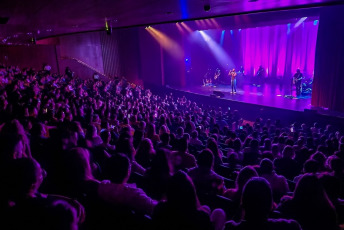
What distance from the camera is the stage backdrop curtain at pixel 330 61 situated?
417 inches

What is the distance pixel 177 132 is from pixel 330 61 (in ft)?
28.9

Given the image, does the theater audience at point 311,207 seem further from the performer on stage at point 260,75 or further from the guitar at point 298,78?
the performer on stage at point 260,75

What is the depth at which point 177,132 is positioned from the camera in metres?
5.90

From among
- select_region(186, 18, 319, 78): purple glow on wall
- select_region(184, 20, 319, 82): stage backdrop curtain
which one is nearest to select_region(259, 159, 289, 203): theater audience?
select_region(186, 18, 319, 78): purple glow on wall

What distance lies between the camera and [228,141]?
21.1 ft

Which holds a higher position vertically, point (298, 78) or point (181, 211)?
point (181, 211)

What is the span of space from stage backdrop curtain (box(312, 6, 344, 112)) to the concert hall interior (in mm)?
42

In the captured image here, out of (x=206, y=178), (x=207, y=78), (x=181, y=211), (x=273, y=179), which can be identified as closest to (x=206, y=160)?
(x=206, y=178)

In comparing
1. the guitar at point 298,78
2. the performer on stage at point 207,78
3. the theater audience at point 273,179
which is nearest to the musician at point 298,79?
the guitar at point 298,78

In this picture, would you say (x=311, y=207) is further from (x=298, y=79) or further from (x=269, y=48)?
(x=269, y=48)

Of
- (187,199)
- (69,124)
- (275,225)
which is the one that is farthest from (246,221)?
(69,124)

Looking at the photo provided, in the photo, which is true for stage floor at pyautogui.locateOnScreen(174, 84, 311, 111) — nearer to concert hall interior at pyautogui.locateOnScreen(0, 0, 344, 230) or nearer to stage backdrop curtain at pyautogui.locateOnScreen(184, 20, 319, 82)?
concert hall interior at pyautogui.locateOnScreen(0, 0, 344, 230)

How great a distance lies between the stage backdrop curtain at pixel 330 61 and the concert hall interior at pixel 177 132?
0.04 m

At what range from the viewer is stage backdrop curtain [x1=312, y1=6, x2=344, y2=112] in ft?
34.8
